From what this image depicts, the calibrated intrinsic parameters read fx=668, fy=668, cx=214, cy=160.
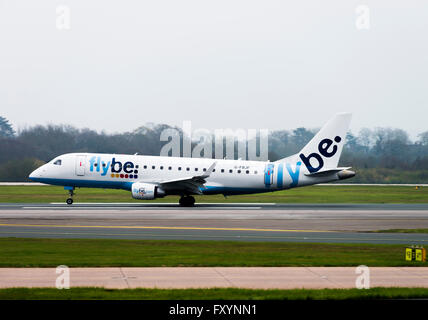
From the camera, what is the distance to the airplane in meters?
48.3

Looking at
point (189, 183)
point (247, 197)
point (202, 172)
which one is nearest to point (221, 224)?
point (189, 183)

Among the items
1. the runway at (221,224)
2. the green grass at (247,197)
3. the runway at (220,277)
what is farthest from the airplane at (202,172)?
the runway at (220,277)

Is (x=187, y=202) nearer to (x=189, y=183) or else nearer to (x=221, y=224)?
(x=189, y=183)

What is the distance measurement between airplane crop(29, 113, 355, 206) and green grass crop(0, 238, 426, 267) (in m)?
22.5

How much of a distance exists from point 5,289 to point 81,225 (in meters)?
17.9

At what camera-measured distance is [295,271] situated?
58.0 ft

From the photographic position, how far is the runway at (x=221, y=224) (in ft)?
91.8

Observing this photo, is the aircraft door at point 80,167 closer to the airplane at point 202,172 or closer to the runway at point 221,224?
the airplane at point 202,172

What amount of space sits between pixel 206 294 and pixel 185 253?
24.9ft

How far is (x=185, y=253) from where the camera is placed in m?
21.7

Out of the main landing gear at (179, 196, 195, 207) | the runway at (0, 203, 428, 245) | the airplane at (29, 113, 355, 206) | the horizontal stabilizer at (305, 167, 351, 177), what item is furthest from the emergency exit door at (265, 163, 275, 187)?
the main landing gear at (179, 196, 195, 207)

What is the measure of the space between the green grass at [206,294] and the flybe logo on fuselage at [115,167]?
111 ft

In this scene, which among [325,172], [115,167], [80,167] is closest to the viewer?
[115,167]
